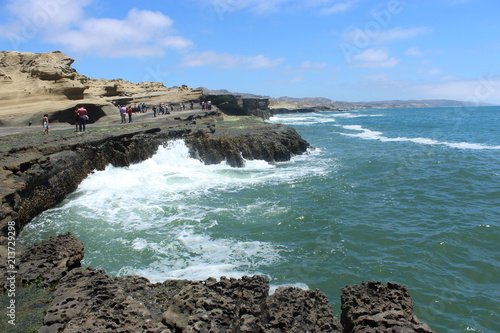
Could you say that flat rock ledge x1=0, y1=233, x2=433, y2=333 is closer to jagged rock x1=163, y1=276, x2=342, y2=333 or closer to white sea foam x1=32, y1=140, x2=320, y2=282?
jagged rock x1=163, y1=276, x2=342, y2=333

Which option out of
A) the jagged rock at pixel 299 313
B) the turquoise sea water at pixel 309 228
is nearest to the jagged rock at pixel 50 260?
the turquoise sea water at pixel 309 228

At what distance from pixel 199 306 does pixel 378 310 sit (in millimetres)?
2431

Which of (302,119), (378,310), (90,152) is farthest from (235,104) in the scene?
(378,310)

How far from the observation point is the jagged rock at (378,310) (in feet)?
14.6

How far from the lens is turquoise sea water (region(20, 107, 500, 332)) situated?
8.07 m

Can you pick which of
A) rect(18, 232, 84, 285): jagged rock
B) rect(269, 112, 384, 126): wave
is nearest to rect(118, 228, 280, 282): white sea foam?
rect(18, 232, 84, 285): jagged rock

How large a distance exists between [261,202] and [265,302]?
852 cm

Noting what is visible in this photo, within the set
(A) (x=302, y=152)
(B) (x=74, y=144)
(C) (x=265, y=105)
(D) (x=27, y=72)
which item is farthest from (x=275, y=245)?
(C) (x=265, y=105)

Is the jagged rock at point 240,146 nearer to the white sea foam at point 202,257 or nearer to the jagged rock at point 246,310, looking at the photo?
the white sea foam at point 202,257

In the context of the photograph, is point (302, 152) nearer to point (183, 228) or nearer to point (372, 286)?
point (183, 228)

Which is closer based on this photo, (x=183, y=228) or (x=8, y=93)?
(x=183, y=228)

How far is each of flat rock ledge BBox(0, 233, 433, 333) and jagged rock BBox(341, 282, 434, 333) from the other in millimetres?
11

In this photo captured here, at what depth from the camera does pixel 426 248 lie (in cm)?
956

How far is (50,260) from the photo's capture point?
6445 mm
